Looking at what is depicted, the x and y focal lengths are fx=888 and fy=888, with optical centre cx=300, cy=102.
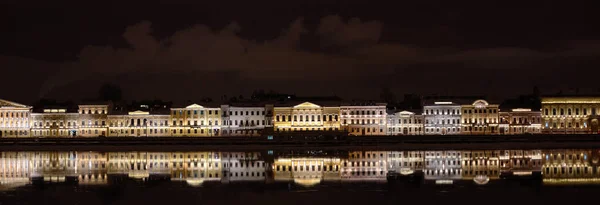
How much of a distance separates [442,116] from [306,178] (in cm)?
5659

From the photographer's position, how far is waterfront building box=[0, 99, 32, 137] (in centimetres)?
9883

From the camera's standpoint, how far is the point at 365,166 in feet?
169

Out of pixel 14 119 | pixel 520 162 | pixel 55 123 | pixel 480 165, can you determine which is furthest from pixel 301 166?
pixel 14 119

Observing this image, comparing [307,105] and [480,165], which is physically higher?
[307,105]

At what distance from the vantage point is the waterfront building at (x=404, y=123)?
98.2 metres

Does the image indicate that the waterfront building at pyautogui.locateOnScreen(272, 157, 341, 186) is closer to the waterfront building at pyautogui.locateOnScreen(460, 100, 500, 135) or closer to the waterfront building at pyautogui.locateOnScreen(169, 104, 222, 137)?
the waterfront building at pyautogui.locateOnScreen(169, 104, 222, 137)

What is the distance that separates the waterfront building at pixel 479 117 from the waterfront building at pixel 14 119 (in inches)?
1908

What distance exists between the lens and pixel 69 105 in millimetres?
105750

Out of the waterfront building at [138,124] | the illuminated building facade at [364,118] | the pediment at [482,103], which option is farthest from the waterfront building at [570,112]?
the waterfront building at [138,124]

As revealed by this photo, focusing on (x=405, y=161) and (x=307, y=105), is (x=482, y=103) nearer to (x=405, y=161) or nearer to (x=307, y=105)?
(x=307, y=105)

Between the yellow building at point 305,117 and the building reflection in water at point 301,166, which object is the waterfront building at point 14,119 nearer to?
the yellow building at point 305,117

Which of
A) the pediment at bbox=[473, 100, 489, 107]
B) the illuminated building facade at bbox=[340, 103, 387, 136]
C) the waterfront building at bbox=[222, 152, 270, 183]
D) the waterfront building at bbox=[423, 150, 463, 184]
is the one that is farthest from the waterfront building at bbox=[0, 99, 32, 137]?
the waterfront building at bbox=[423, 150, 463, 184]

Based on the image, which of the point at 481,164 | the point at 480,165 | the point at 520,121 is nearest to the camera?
the point at 480,165

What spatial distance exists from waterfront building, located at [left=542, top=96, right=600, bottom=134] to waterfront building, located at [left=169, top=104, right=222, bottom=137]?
36405 mm
